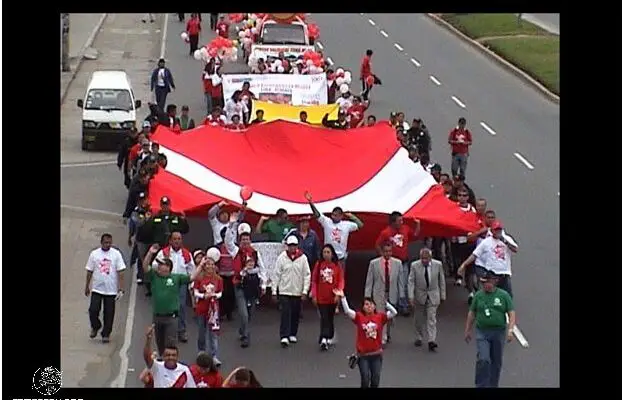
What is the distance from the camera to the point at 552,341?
19.5 metres

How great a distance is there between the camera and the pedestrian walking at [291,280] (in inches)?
738

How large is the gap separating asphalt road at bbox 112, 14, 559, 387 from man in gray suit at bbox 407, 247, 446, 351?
47 cm

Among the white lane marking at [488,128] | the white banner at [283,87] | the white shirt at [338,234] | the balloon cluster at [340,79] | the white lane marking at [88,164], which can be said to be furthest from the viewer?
the white lane marking at [488,128]

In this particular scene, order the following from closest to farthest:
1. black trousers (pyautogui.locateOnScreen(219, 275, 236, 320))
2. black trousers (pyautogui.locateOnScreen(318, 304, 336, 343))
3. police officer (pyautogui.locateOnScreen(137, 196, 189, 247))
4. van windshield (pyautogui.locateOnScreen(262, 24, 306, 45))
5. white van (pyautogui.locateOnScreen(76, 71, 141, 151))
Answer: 1. black trousers (pyautogui.locateOnScreen(318, 304, 336, 343))
2. black trousers (pyautogui.locateOnScreen(219, 275, 236, 320))
3. police officer (pyautogui.locateOnScreen(137, 196, 189, 247))
4. white van (pyautogui.locateOnScreen(76, 71, 141, 151))
5. van windshield (pyautogui.locateOnScreen(262, 24, 306, 45))

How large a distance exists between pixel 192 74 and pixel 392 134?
17.2 metres

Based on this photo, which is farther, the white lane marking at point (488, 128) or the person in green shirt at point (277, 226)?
the white lane marking at point (488, 128)

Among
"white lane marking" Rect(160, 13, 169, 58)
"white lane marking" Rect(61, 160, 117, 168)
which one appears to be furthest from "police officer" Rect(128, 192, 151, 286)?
"white lane marking" Rect(160, 13, 169, 58)

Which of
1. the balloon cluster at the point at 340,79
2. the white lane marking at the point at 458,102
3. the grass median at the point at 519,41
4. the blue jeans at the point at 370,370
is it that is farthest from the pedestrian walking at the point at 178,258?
the grass median at the point at 519,41

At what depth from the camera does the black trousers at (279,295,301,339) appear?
61.9ft

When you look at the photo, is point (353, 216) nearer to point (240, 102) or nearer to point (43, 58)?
point (43, 58)

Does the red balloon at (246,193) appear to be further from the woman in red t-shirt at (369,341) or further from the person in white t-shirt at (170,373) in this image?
the person in white t-shirt at (170,373)

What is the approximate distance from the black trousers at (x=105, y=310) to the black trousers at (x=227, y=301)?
140cm

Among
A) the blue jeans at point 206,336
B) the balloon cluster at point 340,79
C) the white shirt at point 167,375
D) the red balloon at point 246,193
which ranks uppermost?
the balloon cluster at point 340,79

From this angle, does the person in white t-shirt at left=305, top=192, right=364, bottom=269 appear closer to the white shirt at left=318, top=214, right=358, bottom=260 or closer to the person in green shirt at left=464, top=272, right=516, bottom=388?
the white shirt at left=318, top=214, right=358, bottom=260
